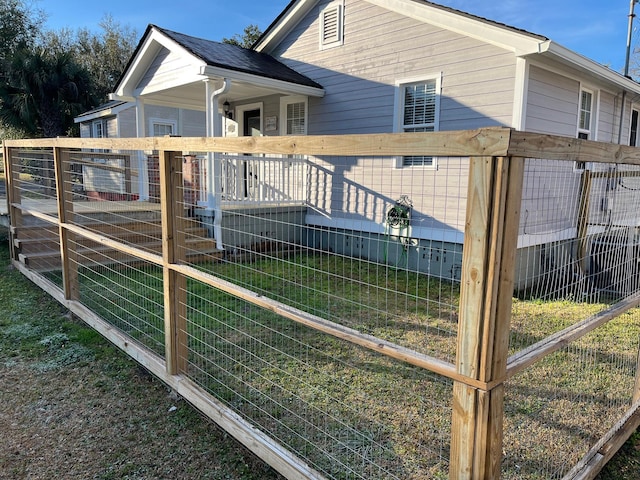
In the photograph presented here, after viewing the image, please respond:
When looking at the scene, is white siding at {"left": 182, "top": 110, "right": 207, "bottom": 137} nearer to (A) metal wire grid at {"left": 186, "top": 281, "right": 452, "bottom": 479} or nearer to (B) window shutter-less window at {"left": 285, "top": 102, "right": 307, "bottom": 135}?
(B) window shutter-less window at {"left": 285, "top": 102, "right": 307, "bottom": 135}

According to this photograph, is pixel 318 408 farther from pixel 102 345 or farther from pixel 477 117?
pixel 477 117

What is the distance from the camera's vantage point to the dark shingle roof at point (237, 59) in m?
7.56

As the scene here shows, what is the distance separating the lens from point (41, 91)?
15.1 m

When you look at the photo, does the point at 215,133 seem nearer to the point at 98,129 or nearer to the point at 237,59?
the point at 237,59

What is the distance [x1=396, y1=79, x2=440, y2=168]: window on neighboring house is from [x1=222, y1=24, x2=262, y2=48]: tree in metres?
22.9

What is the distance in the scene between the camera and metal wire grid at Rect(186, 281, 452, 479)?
243 centimetres

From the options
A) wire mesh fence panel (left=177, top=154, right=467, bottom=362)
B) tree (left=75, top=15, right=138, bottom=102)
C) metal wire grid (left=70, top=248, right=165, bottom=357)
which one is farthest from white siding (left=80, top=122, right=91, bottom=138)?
metal wire grid (left=70, top=248, right=165, bottom=357)

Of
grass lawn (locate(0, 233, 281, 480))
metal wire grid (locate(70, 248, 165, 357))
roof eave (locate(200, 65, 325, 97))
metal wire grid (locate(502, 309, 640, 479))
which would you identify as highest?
roof eave (locate(200, 65, 325, 97))

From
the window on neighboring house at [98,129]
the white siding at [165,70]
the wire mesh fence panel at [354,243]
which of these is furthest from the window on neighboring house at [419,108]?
the window on neighboring house at [98,129]

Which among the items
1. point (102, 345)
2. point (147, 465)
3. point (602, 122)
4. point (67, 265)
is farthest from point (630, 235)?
point (602, 122)

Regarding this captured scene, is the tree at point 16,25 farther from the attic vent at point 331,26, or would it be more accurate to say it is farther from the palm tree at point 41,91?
the attic vent at point 331,26

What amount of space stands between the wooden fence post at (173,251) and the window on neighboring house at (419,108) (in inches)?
186

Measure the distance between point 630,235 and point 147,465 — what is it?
342 cm

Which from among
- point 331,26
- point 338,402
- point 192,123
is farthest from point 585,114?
point 192,123
